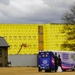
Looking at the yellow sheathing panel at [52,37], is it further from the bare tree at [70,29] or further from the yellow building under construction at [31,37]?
the bare tree at [70,29]

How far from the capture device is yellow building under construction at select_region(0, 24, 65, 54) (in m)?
117

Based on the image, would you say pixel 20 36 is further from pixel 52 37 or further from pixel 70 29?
pixel 70 29

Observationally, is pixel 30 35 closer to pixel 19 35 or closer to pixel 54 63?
pixel 19 35

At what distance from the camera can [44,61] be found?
46719 mm

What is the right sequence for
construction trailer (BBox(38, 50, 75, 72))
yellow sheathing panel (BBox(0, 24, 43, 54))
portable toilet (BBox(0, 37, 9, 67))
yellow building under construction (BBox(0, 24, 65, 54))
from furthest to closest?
yellow sheathing panel (BBox(0, 24, 43, 54)) < yellow building under construction (BBox(0, 24, 65, 54)) < portable toilet (BBox(0, 37, 9, 67)) < construction trailer (BBox(38, 50, 75, 72))

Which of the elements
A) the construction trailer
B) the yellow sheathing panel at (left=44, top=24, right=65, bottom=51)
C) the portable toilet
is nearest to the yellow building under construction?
the yellow sheathing panel at (left=44, top=24, right=65, bottom=51)

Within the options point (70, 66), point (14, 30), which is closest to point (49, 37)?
point (14, 30)

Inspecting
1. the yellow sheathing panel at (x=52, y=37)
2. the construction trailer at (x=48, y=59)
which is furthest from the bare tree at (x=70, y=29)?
the yellow sheathing panel at (x=52, y=37)

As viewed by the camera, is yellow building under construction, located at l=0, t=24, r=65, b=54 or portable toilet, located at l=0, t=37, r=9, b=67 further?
yellow building under construction, located at l=0, t=24, r=65, b=54

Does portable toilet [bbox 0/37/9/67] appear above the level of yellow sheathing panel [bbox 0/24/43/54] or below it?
below

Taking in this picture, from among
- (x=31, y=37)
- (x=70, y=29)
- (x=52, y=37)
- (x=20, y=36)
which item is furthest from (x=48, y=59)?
(x=20, y=36)

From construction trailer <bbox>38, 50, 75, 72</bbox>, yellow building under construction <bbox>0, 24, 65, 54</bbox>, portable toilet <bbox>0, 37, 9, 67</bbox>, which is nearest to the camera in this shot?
construction trailer <bbox>38, 50, 75, 72</bbox>

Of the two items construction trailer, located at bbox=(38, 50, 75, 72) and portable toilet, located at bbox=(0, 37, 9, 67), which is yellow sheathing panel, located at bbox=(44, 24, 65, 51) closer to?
portable toilet, located at bbox=(0, 37, 9, 67)

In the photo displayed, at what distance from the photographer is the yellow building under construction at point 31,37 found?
117m
